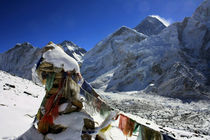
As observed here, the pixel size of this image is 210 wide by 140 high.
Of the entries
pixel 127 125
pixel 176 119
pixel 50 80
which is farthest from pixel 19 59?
pixel 127 125

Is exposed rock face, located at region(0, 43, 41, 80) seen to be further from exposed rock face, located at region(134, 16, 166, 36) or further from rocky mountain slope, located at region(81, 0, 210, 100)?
exposed rock face, located at region(134, 16, 166, 36)

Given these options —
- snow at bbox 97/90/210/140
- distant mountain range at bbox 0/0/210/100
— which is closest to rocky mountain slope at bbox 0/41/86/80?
distant mountain range at bbox 0/0/210/100

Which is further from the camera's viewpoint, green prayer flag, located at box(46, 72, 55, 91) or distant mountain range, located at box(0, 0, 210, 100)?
distant mountain range, located at box(0, 0, 210, 100)

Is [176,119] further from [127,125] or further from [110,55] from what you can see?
[110,55]

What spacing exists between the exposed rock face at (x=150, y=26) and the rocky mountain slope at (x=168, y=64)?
46050mm

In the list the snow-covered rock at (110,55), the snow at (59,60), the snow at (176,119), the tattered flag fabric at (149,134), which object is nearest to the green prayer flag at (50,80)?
the snow at (59,60)

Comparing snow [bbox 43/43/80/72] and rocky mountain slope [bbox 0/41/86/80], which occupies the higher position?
rocky mountain slope [bbox 0/41/86/80]

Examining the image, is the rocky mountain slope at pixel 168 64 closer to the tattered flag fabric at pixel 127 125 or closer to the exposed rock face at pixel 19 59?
the tattered flag fabric at pixel 127 125

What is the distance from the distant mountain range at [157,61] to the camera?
27484mm

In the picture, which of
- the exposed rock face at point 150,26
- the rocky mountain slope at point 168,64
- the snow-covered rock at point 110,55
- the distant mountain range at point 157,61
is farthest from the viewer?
the exposed rock face at point 150,26

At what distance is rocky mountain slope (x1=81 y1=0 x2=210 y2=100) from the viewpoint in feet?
87.8

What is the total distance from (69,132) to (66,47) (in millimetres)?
101741

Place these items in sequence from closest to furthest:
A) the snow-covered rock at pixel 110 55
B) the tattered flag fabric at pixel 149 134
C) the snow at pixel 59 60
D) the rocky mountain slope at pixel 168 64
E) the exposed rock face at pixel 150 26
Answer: the tattered flag fabric at pixel 149 134 < the snow at pixel 59 60 < the rocky mountain slope at pixel 168 64 < the snow-covered rock at pixel 110 55 < the exposed rock face at pixel 150 26

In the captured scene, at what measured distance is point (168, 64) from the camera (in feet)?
116
